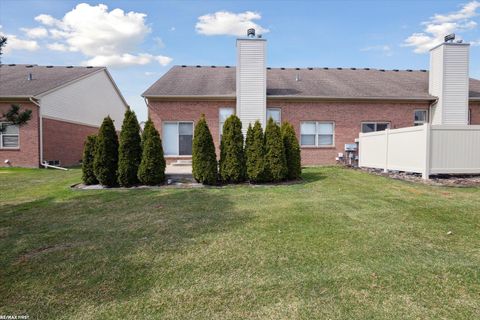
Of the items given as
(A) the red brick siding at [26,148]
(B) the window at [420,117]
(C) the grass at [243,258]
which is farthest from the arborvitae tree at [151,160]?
(B) the window at [420,117]

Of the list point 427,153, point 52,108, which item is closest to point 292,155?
point 427,153

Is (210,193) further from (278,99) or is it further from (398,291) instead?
(278,99)

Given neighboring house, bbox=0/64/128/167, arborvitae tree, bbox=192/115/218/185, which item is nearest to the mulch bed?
arborvitae tree, bbox=192/115/218/185

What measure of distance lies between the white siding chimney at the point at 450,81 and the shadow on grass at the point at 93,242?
1284cm

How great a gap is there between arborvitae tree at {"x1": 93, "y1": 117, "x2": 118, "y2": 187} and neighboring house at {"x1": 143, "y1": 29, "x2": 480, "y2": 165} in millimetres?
5526

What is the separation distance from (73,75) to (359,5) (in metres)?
17.0

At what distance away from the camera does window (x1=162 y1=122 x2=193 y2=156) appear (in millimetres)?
14578

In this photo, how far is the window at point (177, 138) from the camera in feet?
47.8

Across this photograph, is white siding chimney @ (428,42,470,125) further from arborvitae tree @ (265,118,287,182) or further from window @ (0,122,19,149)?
window @ (0,122,19,149)

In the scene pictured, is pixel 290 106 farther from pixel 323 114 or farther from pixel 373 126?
pixel 373 126

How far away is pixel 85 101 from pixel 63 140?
369cm

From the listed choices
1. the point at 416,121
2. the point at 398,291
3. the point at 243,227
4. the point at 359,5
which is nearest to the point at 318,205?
Result: the point at 243,227

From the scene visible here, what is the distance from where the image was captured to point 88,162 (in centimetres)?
905

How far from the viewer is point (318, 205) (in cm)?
624
